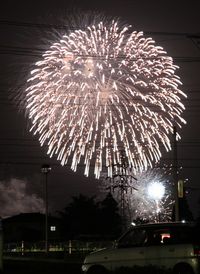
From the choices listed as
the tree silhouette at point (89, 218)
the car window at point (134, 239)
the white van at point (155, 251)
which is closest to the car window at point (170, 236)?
the white van at point (155, 251)

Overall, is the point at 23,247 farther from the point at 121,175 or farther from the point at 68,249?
the point at 121,175

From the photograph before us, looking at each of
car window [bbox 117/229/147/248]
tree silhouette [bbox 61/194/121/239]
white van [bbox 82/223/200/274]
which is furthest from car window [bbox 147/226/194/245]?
tree silhouette [bbox 61/194/121/239]

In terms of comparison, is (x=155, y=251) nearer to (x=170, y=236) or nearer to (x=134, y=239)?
(x=170, y=236)

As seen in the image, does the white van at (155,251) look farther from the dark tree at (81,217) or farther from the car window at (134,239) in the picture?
the dark tree at (81,217)

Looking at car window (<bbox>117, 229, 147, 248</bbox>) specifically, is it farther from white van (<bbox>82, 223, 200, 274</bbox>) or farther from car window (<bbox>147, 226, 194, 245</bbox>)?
car window (<bbox>147, 226, 194, 245</bbox>)

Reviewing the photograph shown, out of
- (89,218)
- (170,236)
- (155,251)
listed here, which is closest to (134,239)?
(155,251)

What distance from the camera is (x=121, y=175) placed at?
178ft

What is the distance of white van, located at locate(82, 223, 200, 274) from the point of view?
56.3 ft

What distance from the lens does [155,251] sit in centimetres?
1767

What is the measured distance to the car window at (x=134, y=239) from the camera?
18078mm

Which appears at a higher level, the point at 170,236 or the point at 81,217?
the point at 81,217

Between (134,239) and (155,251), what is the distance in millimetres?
838

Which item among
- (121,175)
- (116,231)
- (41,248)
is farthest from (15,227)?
(121,175)

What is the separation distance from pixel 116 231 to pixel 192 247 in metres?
69.0
